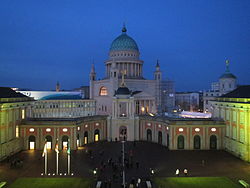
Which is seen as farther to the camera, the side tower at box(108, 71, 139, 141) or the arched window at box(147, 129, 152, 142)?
the arched window at box(147, 129, 152, 142)

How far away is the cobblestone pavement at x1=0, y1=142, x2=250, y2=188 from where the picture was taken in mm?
32281

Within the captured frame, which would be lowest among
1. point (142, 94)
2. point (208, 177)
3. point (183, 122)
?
point (208, 177)

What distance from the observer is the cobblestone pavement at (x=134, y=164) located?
3228 centimetres

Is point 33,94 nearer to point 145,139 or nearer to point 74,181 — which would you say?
point 145,139

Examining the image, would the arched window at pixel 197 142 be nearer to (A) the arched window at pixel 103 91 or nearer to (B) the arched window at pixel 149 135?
(B) the arched window at pixel 149 135

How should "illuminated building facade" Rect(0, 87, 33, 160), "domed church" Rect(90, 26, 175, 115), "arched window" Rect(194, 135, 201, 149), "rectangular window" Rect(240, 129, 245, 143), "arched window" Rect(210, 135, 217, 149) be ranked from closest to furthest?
"illuminated building facade" Rect(0, 87, 33, 160) < "rectangular window" Rect(240, 129, 245, 143) < "arched window" Rect(194, 135, 201, 149) < "arched window" Rect(210, 135, 217, 149) < "domed church" Rect(90, 26, 175, 115)

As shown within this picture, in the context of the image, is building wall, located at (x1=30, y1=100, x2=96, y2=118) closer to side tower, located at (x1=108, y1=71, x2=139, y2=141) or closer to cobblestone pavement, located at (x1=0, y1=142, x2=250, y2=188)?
side tower, located at (x1=108, y1=71, x2=139, y2=141)

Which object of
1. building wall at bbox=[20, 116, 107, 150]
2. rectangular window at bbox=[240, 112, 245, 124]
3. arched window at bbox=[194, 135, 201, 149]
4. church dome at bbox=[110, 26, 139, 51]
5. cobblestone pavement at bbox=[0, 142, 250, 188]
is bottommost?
cobblestone pavement at bbox=[0, 142, 250, 188]

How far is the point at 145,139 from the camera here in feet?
182

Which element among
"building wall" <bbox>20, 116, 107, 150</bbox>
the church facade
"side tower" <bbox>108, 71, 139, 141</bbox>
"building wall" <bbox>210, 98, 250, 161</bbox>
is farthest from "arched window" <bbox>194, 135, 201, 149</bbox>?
"building wall" <bbox>20, 116, 107, 150</bbox>

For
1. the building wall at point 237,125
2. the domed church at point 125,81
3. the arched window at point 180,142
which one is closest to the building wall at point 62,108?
the domed church at point 125,81

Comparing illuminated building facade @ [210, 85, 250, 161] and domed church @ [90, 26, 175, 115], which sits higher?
domed church @ [90, 26, 175, 115]

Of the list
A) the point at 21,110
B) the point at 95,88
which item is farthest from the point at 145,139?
the point at 95,88

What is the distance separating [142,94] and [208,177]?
4563 cm
